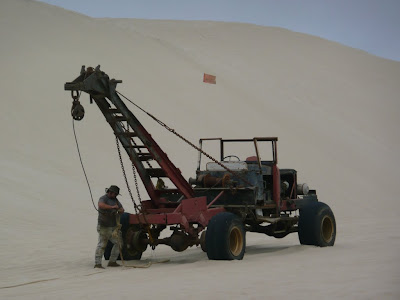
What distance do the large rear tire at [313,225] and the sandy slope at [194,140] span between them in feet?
0.77

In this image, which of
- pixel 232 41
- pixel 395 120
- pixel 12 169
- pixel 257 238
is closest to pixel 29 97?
pixel 12 169

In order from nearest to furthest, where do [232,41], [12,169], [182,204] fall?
[182,204]
[12,169]
[232,41]

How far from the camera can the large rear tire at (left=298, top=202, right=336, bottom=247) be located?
14.4m

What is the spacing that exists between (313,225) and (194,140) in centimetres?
1949

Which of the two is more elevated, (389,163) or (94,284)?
(389,163)

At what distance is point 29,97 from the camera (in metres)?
31.6

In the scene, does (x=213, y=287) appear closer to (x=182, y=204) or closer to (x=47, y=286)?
(x=47, y=286)

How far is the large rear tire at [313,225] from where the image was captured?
14.4 metres

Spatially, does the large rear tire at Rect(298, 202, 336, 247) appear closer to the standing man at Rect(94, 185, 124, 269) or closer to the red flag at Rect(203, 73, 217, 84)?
the standing man at Rect(94, 185, 124, 269)

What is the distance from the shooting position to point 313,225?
14.3 meters

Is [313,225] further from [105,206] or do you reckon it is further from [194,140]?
[194,140]

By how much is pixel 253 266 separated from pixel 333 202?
63.0 feet

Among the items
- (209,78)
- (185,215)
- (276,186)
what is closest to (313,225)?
(276,186)

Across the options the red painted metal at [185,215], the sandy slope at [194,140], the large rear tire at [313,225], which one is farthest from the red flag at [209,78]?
the red painted metal at [185,215]
